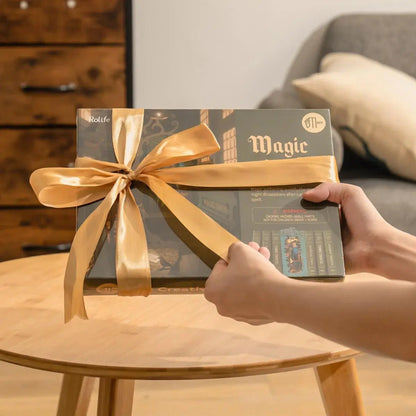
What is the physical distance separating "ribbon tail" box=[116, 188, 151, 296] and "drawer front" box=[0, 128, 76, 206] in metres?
1.27

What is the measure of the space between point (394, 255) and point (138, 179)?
0.35 m

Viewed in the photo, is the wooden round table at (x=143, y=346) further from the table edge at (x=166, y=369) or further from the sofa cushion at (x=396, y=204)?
the sofa cushion at (x=396, y=204)

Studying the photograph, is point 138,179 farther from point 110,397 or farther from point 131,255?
point 110,397

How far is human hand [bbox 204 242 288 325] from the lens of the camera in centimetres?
61

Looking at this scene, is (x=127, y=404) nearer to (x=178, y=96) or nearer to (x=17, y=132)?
(x=17, y=132)

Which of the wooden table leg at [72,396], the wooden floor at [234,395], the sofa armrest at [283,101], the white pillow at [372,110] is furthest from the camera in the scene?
the sofa armrest at [283,101]

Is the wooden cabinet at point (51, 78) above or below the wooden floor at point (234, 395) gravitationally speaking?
above

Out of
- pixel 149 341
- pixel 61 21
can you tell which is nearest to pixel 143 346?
pixel 149 341

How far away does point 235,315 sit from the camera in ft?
2.11

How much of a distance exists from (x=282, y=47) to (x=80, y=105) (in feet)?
2.92

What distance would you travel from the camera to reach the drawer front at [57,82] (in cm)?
189

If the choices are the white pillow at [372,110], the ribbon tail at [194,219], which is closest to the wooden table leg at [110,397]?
the ribbon tail at [194,219]

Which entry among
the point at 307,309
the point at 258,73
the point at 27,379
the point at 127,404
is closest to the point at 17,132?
the point at 27,379

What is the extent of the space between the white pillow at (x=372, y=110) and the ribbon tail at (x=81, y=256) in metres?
1.08
